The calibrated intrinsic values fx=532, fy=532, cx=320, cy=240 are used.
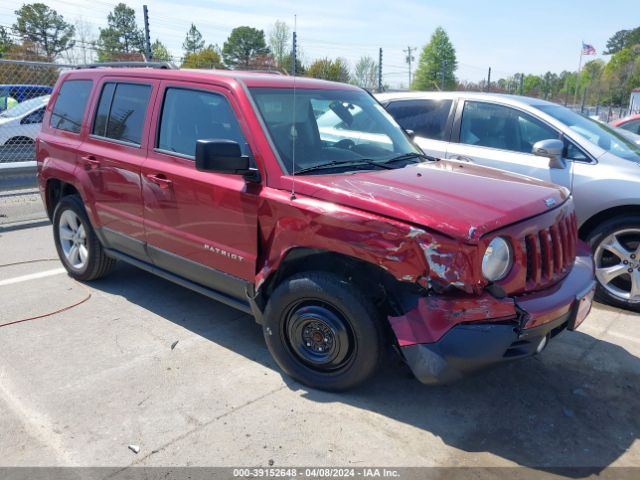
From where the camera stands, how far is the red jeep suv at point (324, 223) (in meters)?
2.83

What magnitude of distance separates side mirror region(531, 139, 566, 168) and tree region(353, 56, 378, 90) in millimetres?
10002

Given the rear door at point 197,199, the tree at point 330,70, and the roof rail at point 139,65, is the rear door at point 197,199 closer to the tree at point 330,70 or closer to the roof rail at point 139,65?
the roof rail at point 139,65

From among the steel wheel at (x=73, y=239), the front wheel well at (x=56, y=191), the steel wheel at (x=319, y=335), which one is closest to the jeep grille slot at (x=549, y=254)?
the steel wheel at (x=319, y=335)

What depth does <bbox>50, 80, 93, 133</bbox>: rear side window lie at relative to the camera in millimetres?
4965

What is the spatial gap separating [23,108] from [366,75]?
32.0ft

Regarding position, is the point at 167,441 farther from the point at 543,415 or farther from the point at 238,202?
the point at 543,415

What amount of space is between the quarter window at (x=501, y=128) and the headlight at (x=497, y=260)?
304 centimetres

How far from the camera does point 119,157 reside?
4391 millimetres

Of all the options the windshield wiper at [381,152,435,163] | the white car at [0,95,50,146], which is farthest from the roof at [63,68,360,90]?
the white car at [0,95,50,146]

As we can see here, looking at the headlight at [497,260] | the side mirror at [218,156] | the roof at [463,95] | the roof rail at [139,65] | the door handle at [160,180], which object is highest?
the roof rail at [139,65]

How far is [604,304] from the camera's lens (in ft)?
16.8

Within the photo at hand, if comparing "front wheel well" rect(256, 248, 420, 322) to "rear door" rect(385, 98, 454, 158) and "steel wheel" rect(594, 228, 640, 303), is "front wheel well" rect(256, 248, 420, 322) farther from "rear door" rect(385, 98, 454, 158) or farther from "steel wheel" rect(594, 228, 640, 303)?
"rear door" rect(385, 98, 454, 158)

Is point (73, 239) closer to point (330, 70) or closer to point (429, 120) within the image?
point (429, 120)

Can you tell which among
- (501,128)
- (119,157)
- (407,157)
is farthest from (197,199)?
(501,128)
